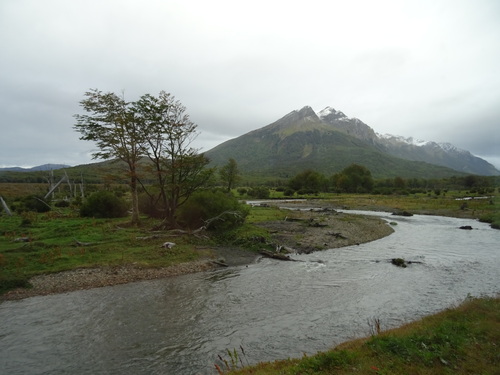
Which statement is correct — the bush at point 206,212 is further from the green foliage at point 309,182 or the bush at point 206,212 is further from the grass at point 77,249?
the green foliage at point 309,182

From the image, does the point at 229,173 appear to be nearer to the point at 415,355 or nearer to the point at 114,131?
the point at 114,131

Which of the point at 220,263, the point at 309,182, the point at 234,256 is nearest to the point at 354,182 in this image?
the point at 309,182

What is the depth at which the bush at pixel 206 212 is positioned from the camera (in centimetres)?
3891

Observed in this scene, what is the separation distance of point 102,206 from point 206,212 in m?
18.9

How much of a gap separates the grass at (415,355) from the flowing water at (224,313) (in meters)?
2.49

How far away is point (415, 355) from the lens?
1053 centimetres

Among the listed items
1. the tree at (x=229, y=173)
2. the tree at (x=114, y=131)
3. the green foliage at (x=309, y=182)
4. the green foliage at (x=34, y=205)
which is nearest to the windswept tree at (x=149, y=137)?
the tree at (x=114, y=131)

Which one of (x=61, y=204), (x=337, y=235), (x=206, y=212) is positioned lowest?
(x=337, y=235)

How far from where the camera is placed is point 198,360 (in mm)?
12656

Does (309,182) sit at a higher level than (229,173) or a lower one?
lower

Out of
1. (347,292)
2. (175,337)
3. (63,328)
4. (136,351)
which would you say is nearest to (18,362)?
(63,328)

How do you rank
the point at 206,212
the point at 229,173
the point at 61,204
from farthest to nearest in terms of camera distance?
the point at 229,173 < the point at 61,204 < the point at 206,212

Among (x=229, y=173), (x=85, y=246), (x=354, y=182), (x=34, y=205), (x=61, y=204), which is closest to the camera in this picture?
(x=85, y=246)

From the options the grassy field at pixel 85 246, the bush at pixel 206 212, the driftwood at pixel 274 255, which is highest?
the bush at pixel 206 212
